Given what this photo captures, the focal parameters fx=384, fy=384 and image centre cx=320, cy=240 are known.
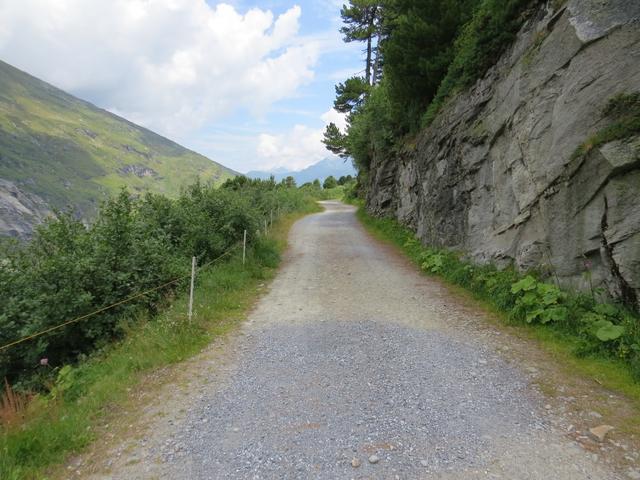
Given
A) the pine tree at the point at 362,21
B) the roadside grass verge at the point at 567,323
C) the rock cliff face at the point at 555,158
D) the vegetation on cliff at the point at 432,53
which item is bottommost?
the roadside grass verge at the point at 567,323

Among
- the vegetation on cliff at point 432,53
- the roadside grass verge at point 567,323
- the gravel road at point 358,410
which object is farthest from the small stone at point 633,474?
the vegetation on cliff at point 432,53

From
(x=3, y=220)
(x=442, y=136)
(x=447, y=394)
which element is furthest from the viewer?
Result: (x=3, y=220)

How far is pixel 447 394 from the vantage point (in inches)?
183

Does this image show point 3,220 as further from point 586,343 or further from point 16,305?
point 586,343

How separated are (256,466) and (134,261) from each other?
246 inches

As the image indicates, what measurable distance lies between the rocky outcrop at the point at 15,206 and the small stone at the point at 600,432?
117 m

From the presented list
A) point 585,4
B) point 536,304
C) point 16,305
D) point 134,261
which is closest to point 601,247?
point 536,304

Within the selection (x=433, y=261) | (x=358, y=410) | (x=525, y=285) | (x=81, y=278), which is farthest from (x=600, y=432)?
(x=81, y=278)

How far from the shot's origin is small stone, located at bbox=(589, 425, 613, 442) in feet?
12.2

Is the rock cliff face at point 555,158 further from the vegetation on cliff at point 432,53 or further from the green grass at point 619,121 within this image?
the vegetation on cliff at point 432,53

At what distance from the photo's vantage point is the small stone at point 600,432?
146 inches

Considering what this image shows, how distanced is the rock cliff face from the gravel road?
2.06m

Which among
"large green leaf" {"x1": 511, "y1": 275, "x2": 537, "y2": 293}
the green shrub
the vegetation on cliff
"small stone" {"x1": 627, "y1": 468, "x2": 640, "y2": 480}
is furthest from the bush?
the vegetation on cliff

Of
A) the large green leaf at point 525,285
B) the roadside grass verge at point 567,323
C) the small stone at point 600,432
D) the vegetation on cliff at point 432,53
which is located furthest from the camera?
the vegetation on cliff at point 432,53
